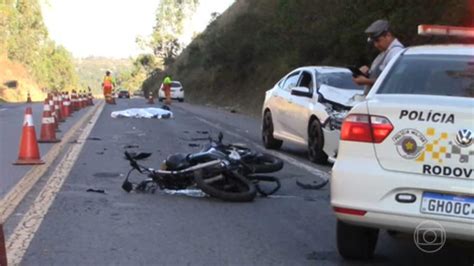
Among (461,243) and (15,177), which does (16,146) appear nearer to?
(15,177)

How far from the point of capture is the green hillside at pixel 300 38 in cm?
1745

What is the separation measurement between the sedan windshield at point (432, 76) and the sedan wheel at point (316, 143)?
5146 mm

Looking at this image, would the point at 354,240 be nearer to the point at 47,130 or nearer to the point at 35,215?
the point at 35,215

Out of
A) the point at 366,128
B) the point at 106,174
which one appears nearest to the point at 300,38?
the point at 106,174

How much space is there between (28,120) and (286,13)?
16.2 meters

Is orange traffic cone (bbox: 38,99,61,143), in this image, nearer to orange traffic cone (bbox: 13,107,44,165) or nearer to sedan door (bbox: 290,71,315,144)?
orange traffic cone (bbox: 13,107,44,165)

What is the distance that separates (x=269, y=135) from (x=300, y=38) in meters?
12.9

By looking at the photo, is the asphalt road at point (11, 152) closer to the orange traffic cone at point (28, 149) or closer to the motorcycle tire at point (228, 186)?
the orange traffic cone at point (28, 149)

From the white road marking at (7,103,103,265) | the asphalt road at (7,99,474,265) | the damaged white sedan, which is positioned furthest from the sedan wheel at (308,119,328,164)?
the white road marking at (7,103,103,265)

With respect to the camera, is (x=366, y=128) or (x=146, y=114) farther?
(x=146, y=114)

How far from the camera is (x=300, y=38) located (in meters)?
25.7

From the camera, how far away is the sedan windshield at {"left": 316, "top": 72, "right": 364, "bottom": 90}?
1141 centimetres

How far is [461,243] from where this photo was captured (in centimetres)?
474

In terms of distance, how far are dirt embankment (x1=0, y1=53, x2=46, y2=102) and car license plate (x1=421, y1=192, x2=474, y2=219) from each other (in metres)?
72.3
